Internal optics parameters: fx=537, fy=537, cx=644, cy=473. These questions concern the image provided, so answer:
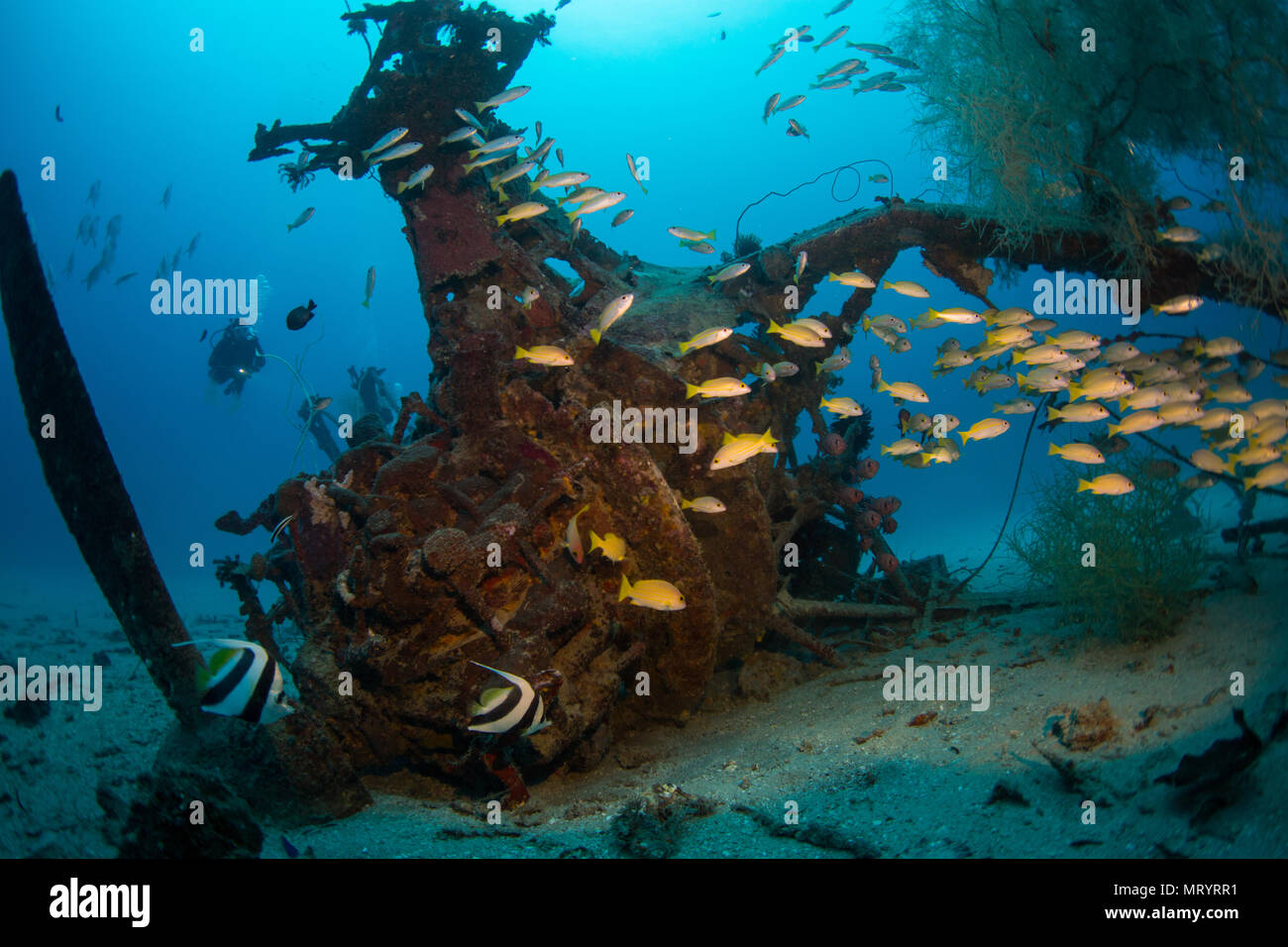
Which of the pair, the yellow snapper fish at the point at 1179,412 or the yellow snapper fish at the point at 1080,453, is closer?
the yellow snapper fish at the point at 1179,412

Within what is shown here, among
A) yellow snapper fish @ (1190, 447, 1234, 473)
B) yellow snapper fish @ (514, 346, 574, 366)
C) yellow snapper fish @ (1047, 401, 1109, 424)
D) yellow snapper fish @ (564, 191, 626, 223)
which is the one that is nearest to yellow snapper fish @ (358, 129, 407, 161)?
yellow snapper fish @ (564, 191, 626, 223)

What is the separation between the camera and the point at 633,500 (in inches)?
194

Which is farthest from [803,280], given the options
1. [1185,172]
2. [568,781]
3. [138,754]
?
[138,754]

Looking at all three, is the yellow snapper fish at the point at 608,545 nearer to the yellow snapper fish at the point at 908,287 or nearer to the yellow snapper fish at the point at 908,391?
the yellow snapper fish at the point at 908,391

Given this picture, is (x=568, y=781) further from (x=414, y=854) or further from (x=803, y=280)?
(x=803, y=280)

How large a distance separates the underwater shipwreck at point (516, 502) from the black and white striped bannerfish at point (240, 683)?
0.12 feet

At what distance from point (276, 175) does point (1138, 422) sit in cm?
7703

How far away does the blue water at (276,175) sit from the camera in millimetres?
69375

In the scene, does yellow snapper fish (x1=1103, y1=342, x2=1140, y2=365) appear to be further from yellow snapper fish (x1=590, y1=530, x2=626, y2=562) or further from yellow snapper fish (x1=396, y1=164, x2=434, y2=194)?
yellow snapper fish (x1=396, y1=164, x2=434, y2=194)

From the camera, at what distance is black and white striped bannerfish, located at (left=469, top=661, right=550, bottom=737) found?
315 centimetres

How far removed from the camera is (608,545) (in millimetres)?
4527
